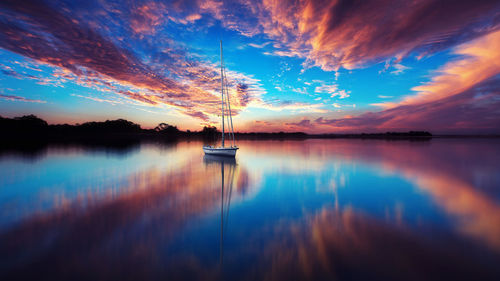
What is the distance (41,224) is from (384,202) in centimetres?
1265

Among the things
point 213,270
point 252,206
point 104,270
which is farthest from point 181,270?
point 252,206

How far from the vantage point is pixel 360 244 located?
4.68m

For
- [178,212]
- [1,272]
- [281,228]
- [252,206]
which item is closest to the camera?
[1,272]

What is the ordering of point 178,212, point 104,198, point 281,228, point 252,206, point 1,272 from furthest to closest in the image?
point 104,198 → point 252,206 → point 178,212 → point 281,228 → point 1,272

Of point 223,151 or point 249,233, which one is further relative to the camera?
point 223,151

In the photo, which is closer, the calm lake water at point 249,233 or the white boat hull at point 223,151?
the calm lake water at point 249,233

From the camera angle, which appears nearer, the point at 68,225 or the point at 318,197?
the point at 68,225

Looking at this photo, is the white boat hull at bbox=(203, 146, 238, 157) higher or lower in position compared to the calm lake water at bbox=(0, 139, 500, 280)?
higher

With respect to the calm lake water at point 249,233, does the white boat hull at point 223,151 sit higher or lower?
higher

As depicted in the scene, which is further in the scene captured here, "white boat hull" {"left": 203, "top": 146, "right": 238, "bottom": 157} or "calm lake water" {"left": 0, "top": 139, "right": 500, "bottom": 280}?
"white boat hull" {"left": 203, "top": 146, "right": 238, "bottom": 157}

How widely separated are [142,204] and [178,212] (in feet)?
6.71

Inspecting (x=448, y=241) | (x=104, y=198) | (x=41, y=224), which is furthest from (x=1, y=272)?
(x=448, y=241)

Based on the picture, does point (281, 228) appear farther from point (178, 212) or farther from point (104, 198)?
point (104, 198)

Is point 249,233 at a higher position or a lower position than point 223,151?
lower
